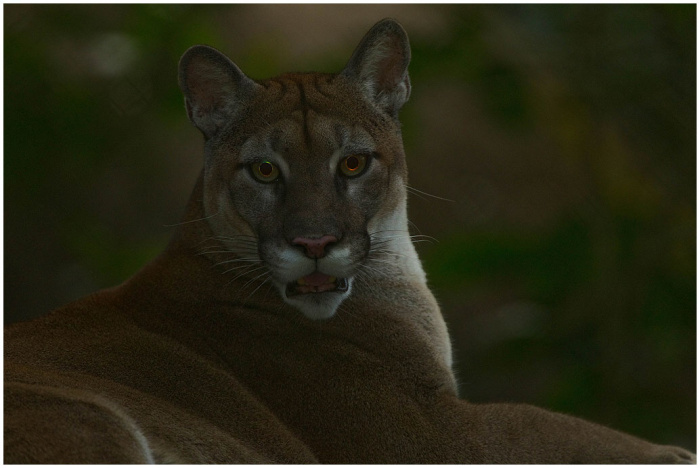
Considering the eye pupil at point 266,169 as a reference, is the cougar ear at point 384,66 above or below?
above

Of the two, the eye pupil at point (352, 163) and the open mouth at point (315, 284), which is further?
the eye pupil at point (352, 163)

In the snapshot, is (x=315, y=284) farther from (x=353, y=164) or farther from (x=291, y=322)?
(x=353, y=164)

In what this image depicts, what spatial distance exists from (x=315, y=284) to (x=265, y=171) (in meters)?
0.64

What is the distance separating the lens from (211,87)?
15.0ft

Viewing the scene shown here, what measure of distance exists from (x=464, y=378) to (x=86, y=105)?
16.6 feet

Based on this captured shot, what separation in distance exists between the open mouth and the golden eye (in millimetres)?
559

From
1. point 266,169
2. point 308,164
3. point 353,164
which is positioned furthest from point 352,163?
point 266,169

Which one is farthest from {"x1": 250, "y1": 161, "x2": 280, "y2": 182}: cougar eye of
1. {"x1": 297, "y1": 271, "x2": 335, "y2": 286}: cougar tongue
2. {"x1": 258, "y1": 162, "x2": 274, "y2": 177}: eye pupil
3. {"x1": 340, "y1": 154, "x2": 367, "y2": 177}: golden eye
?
{"x1": 297, "y1": 271, "x2": 335, "y2": 286}: cougar tongue

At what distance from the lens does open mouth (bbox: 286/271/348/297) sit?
406 centimetres

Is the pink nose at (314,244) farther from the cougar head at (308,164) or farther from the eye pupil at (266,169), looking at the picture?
the eye pupil at (266,169)

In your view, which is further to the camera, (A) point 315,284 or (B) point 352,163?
(B) point 352,163

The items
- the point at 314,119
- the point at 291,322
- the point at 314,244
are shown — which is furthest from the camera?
the point at 291,322

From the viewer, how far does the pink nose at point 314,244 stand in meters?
3.91

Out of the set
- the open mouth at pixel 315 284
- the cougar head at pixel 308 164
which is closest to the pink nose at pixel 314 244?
the cougar head at pixel 308 164
